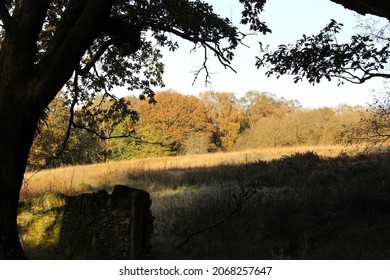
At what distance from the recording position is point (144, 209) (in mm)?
6406

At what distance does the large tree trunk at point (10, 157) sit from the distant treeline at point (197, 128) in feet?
82.6

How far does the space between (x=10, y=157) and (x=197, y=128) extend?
47.0m

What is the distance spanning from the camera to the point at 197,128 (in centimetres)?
5225

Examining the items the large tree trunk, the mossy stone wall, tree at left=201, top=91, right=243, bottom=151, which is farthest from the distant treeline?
the large tree trunk

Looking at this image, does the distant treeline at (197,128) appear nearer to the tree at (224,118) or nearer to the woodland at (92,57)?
the tree at (224,118)

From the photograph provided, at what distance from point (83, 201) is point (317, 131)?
3718cm

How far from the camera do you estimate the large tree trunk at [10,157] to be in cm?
529

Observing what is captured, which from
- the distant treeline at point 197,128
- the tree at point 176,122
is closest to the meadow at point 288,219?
the distant treeline at point 197,128

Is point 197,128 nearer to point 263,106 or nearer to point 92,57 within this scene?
point 263,106

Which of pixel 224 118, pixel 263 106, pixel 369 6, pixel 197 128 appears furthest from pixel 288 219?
pixel 263 106

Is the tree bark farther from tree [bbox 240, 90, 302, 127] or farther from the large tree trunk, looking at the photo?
tree [bbox 240, 90, 302, 127]

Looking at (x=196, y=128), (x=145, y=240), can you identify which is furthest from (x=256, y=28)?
(x=196, y=128)

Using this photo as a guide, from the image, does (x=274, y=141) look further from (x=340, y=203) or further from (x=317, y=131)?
(x=340, y=203)

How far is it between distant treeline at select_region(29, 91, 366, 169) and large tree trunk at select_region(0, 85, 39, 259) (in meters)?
25.2
